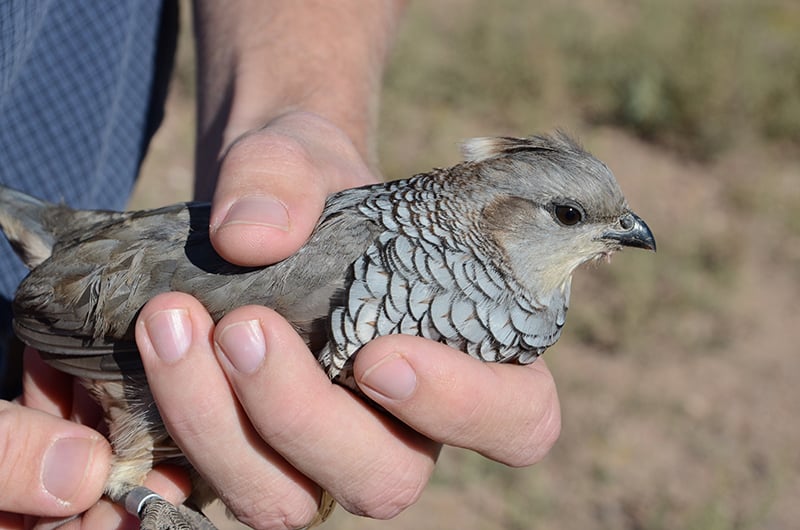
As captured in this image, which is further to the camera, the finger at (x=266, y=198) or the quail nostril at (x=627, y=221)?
the quail nostril at (x=627, y=221)

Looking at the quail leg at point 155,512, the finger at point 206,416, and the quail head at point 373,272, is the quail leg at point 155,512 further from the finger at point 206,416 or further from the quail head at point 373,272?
the finger at point 206,416

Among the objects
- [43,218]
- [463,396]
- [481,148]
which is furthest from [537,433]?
[43,218]

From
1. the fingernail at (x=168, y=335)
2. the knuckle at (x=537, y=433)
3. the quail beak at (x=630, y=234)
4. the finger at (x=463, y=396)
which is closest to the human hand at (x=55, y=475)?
the fingernail at (x=168, y=335)

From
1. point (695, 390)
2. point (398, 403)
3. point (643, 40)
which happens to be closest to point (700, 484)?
point (695, 390)

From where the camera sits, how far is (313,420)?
9.40ft

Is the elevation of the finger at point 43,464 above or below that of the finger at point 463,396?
below

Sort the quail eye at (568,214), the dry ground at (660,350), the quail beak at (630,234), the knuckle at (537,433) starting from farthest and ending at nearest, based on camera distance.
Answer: the dry ground at (660,350)
the quail beak at (630,234)
the quail eye at (568,214)
the knuckle at (537,433)

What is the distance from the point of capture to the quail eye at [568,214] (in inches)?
134

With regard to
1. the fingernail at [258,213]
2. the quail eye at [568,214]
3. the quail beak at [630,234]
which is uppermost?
the fingernail at [258,213]

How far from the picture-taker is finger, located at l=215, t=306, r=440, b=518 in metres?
2.81

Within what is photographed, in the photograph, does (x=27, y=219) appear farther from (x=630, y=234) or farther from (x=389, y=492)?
(x=630, y=234)

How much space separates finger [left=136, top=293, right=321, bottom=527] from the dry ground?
11.5 feet

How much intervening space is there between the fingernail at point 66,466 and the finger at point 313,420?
72cm

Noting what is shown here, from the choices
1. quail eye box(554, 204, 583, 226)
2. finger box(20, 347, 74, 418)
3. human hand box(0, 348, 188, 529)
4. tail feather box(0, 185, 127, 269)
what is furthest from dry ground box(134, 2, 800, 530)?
tail feather box(0, 185, 127, 269)
